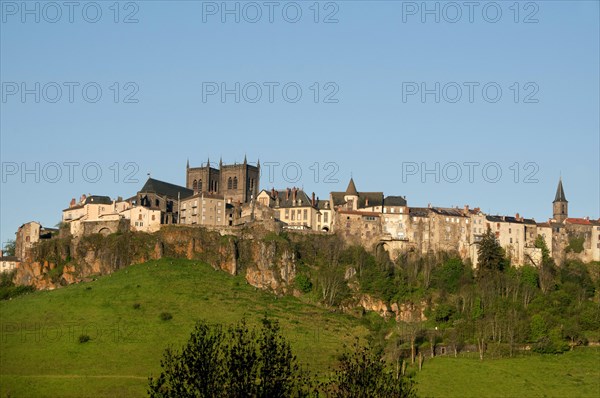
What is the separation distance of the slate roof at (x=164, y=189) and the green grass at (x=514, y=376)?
60.6m

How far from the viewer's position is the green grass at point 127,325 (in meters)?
117

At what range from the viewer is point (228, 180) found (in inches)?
7461

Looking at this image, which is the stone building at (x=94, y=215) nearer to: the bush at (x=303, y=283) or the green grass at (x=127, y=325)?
the green grass at (x=127, y=325)

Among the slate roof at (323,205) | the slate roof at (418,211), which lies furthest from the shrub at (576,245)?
the slate roof at (323,205)

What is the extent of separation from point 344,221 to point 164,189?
31594mm

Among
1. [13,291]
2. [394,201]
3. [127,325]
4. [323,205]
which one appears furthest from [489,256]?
[13,291]

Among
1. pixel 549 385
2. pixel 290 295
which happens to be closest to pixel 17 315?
pixel 290 295

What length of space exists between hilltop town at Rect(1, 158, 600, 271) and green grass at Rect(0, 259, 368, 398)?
14.0m

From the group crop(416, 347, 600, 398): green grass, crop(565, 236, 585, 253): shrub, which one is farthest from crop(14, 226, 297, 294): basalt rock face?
crop(565, 236, 585, 253): shrub

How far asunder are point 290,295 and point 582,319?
37.7m

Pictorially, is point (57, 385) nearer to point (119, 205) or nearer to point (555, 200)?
point (119, 205)

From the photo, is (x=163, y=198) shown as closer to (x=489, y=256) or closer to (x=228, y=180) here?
(x=228, y=180)

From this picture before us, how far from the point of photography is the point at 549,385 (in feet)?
407

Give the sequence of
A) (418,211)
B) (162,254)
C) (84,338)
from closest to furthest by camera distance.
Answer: (84,338)
(162,254)
(418,211)
